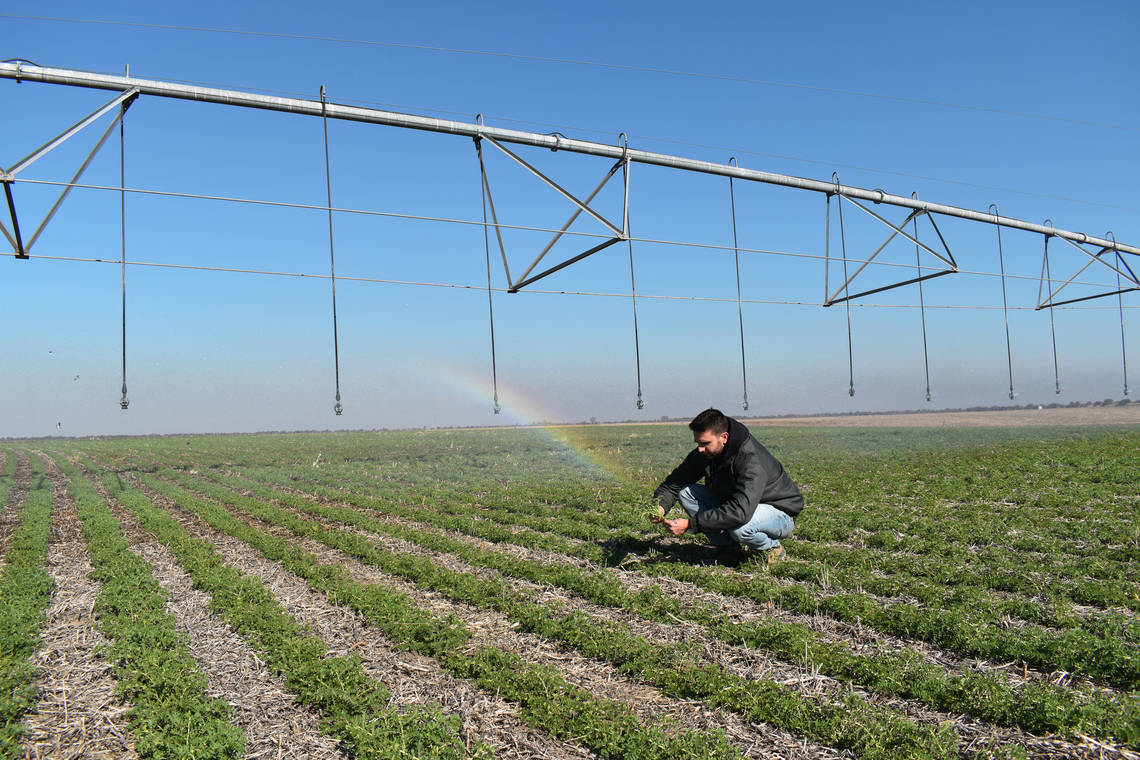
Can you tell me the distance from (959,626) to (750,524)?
8.76 feet

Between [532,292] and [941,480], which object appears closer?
[532,292]

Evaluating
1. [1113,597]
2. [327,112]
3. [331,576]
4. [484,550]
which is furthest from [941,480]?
[327,112]

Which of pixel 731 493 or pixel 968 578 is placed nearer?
pixel 968 578

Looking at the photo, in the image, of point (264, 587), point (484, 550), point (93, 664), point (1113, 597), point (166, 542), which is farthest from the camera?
point (166, 542)

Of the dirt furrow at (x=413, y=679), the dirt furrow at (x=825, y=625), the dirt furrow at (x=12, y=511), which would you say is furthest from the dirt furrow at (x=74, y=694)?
the dirt furrow at (x=825, y=625)

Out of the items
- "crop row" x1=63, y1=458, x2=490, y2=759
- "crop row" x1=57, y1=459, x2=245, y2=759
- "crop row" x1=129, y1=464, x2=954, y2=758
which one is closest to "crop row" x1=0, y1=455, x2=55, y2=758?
"crop row" x1=57, y1=459, x2=245, y2=759

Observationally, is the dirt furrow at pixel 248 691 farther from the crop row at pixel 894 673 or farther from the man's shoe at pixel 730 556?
the man's shoe at pixel 730 556

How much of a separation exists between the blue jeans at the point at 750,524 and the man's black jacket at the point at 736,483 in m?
0.09

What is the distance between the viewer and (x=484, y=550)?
10.0 metres

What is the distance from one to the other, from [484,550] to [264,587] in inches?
122

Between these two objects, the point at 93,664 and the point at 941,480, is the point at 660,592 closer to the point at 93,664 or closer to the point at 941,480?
the point at 93,664

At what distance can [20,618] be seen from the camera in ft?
22.7

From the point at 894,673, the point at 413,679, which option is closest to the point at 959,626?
the point at 894,673

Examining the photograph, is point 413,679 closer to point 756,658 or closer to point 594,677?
point 594,677
